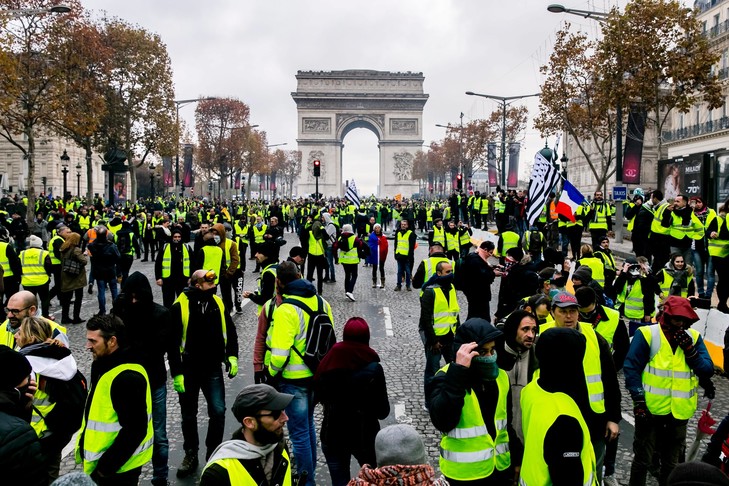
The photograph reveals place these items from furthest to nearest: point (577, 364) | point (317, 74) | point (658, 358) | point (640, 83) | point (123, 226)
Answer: point (317, 74)
point (640, 83)
point (123, 226)
point (658, 358)
point (577, 364)

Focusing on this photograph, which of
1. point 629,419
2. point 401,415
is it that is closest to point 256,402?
point 401,415

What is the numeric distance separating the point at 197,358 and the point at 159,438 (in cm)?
69

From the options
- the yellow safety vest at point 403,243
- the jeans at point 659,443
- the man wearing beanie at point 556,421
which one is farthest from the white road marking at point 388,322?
the man wearing beanie at point 556,421

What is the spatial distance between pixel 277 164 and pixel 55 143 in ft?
185

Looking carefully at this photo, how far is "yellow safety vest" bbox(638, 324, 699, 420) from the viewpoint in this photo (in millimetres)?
4871

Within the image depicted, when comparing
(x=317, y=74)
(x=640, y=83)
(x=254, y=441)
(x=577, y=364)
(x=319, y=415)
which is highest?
(x=317, y=74)

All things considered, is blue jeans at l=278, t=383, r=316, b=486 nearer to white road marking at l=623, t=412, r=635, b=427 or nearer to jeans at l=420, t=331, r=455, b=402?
jeans at l=420, t=331, r=455, b=402

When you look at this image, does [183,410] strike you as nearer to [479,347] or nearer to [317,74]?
[479,347]

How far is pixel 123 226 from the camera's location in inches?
624

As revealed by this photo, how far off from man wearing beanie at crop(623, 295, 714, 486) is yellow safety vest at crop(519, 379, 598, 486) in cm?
152

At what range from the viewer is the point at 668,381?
16.0 ft

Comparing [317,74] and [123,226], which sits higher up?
[317,74]

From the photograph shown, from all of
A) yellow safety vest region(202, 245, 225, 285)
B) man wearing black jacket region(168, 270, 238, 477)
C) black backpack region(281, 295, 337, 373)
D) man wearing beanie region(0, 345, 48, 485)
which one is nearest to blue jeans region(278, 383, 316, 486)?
black backpack region(281, 295, 337, 373)

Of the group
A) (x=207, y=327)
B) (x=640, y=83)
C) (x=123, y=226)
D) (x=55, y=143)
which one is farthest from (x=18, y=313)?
(x=55, y=143)
